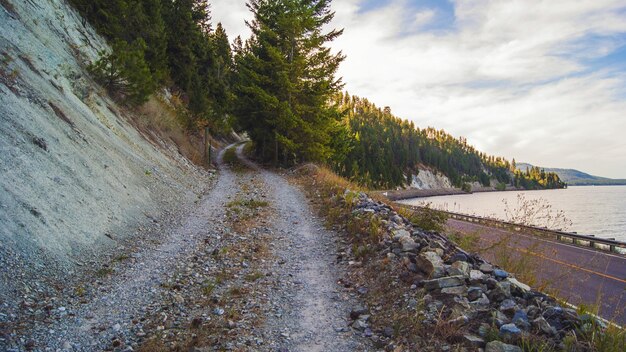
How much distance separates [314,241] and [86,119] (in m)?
9.60

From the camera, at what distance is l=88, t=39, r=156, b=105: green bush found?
1601 centimetres

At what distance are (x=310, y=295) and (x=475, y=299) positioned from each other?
2.98 m

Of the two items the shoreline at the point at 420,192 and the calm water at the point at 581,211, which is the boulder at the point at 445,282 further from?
the shoreline at the point at 420,192

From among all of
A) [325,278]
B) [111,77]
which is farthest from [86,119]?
[325,278]

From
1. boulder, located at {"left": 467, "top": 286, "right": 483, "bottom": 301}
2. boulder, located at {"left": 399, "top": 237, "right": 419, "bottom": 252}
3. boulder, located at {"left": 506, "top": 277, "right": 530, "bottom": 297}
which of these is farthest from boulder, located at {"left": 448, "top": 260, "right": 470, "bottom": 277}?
boulder, located at {"left": 399, "top": 237, "right": 419, "bottom": 252}

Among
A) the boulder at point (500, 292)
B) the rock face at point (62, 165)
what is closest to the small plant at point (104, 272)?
the rock face at point (62, 165)

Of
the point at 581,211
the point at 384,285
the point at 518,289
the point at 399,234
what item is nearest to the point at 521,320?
the point at 518,289

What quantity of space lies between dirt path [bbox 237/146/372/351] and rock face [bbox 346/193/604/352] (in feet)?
4.23

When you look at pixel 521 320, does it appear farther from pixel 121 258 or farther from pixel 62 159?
pixel 62 159

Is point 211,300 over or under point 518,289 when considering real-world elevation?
under

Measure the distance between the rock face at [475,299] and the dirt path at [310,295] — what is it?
129cm

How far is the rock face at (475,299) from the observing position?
4586mm

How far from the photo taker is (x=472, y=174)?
7116 inches

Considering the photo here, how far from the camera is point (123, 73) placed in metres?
16.6
